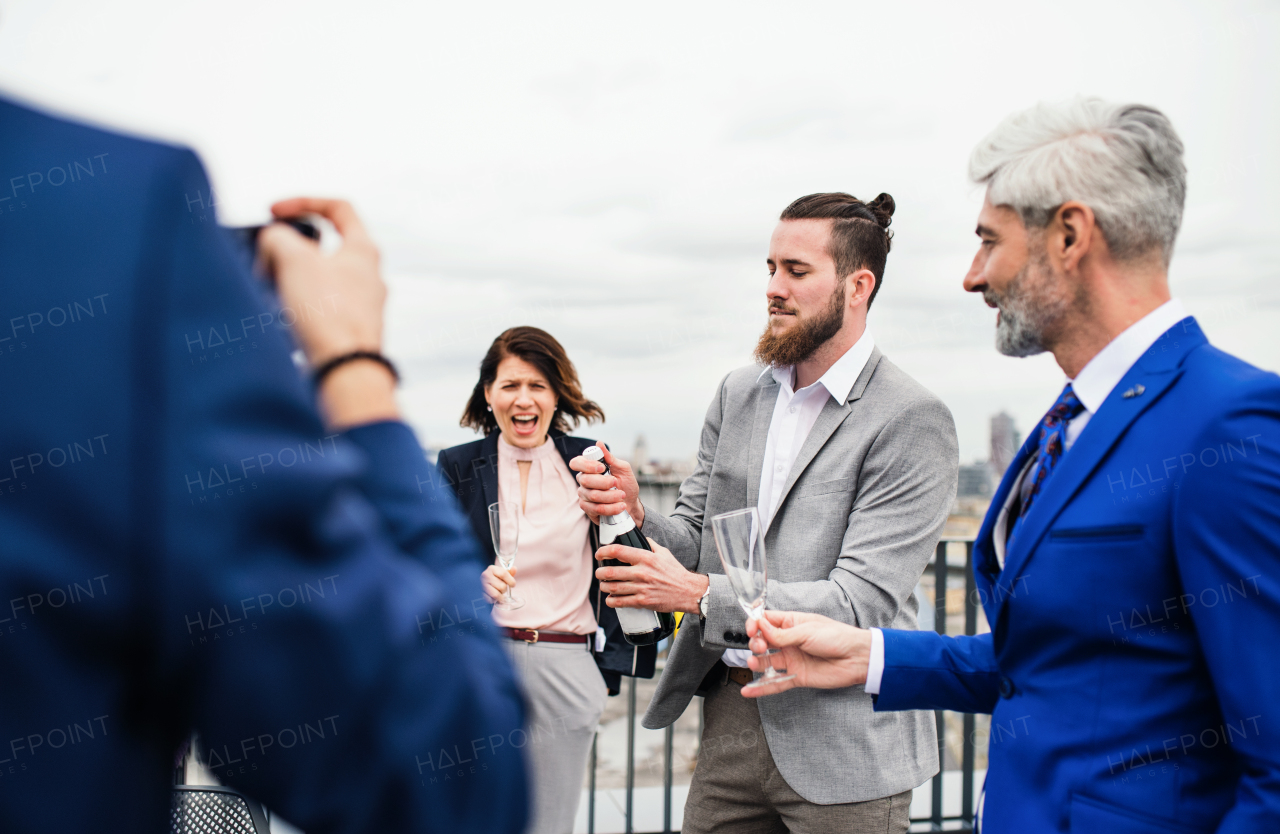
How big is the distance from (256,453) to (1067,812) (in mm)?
1264

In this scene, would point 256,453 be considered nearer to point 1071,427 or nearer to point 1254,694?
point 1254,694

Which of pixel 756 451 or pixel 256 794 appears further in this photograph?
pixel 756 451

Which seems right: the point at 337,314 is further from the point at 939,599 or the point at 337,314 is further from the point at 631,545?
the point at 939,599

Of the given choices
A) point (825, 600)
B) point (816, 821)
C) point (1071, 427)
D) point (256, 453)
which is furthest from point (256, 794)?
point (816, 821)

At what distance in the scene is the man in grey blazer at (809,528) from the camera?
2.01 m

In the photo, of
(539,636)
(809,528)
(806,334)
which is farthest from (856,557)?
(539,636)

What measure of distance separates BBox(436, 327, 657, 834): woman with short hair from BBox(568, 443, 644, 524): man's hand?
2.45 ft

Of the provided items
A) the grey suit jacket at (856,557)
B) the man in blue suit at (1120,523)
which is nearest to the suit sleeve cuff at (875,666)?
the man in blue suit at (1120,523)

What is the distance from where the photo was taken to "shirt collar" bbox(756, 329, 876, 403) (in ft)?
7.34

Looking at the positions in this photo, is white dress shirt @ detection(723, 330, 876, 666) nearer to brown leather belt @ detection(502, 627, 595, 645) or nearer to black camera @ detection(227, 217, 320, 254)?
brown leather belt @ detection(502, 627, 595, 645)

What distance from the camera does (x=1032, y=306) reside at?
1.40m

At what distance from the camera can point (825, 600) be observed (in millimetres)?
1939

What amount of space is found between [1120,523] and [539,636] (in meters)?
2.41

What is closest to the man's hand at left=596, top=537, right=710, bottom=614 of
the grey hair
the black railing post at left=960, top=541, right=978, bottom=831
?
the grey hair
